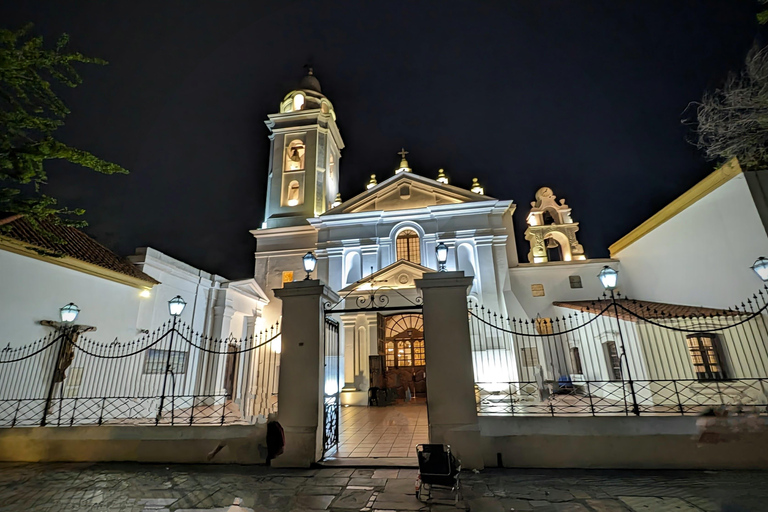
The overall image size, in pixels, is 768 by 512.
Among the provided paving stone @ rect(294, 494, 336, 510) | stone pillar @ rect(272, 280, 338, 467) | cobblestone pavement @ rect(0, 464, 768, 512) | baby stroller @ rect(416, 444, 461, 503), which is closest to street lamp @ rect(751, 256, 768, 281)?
cobblestone pavement @ rect(0, 464, 768, 512)

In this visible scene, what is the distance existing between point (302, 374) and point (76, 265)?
8994 mm

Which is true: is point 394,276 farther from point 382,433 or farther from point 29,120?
point 29,120

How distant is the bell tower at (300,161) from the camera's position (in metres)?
24.2

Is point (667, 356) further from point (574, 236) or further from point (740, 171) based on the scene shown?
point (574, 236)

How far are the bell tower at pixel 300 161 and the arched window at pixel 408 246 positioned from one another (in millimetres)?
6535

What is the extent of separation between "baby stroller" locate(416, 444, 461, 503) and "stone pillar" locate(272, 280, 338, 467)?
2411mm

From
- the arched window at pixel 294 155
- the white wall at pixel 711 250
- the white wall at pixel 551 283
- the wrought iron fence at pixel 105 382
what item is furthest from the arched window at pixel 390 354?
the arched window at pixel 294 155

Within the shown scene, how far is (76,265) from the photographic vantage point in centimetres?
1099

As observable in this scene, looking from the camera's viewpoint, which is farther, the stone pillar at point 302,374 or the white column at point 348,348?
the white column at point 348,348

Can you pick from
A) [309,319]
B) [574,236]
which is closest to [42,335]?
[309,319]

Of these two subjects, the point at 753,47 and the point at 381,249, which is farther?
the point at 381,249

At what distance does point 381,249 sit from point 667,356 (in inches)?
522

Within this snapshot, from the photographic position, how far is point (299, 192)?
24672 millimetres

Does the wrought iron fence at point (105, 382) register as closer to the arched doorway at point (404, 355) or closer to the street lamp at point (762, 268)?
the arched doorway at point (404, 355)
